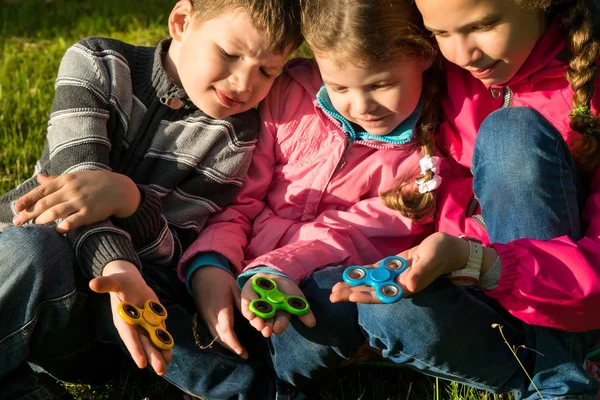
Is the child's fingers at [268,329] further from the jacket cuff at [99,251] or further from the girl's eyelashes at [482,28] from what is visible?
the girl's eyelashes at [482,28]

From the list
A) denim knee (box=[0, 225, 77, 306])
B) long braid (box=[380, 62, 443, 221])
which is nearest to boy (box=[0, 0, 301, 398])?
denim knee (box=[0, 225, 77, 306])

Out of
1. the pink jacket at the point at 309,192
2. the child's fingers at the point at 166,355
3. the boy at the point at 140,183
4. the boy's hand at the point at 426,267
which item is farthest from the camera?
the pink jacket at the point at 309,192

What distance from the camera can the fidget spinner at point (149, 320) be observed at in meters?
2.04

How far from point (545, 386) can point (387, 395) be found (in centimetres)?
45

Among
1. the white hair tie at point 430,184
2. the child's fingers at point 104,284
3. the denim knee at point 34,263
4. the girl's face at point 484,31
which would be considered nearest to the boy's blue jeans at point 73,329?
the denim knee at point 34,263

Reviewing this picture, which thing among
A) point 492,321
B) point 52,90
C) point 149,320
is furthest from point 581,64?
point 52,90

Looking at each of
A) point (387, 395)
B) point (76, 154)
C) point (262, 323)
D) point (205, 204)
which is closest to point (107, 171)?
point (76, 154)

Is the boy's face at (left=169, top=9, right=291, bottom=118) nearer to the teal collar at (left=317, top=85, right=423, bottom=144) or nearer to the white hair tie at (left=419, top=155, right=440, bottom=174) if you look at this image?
the teal collar at (left=317, top=85, right=423, bottom=144)

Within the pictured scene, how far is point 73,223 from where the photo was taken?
7.27 ft

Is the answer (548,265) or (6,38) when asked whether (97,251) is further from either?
(6,38)

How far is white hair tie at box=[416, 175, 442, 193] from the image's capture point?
8.00ft

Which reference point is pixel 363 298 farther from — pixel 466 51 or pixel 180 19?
pixel 180 19

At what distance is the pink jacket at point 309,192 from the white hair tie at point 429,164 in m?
0.08

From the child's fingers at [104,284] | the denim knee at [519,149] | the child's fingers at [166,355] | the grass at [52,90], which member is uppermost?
the denim knee at [519,149]
